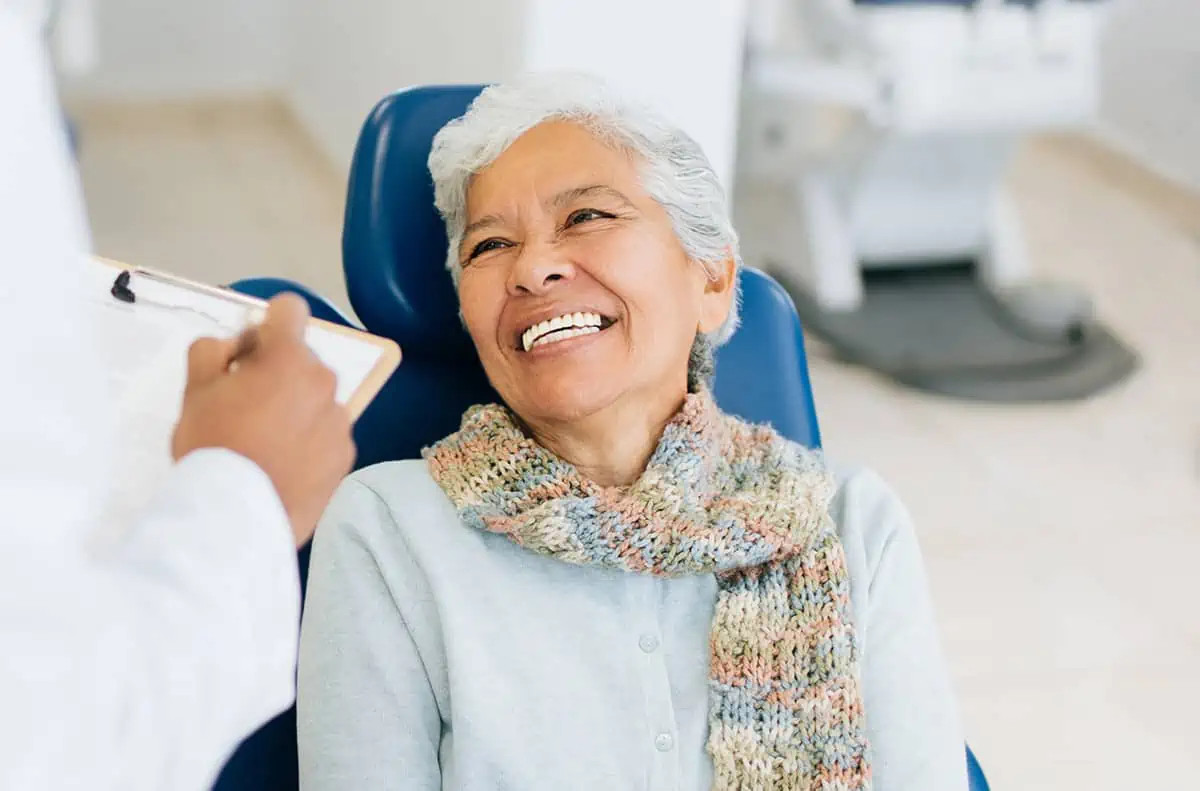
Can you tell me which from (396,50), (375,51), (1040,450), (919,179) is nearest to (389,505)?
(1040,450)

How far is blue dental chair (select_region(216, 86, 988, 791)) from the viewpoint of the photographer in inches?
59.0

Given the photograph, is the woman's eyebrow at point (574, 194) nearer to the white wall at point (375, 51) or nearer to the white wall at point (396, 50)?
the white wall at point (396, 50)

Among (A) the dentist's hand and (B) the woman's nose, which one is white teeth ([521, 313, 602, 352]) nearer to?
(B) the woman's nose

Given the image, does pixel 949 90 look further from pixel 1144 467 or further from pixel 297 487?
pixel 297 487

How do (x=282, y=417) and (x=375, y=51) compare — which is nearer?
(x=282, y=417)

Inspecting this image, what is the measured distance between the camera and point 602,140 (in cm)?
138

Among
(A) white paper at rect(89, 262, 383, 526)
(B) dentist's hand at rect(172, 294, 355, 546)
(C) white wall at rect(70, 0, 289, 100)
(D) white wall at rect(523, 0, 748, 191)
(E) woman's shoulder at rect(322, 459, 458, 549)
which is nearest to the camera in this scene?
(B) dentist's hand at rect(172, 294, 355, 546)

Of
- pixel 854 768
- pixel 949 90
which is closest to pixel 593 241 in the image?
pixel 854 768

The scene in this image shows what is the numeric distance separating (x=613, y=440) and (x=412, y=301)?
0.31 metres

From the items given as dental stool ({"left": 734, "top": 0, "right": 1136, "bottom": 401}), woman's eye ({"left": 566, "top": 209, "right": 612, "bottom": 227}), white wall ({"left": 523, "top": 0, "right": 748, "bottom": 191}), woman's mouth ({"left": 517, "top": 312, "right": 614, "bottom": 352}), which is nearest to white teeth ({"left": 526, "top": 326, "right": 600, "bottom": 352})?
woman's mouth ({"left": 517, "top": 312, "right": 614, "bottom": 352})

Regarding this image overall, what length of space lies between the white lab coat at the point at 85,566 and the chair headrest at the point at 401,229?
80 centimetres

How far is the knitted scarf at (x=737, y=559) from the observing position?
123 cm

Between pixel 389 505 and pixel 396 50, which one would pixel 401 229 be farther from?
pixel 396 50

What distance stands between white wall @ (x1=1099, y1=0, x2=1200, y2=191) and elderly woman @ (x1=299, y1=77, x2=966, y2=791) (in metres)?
3.25
